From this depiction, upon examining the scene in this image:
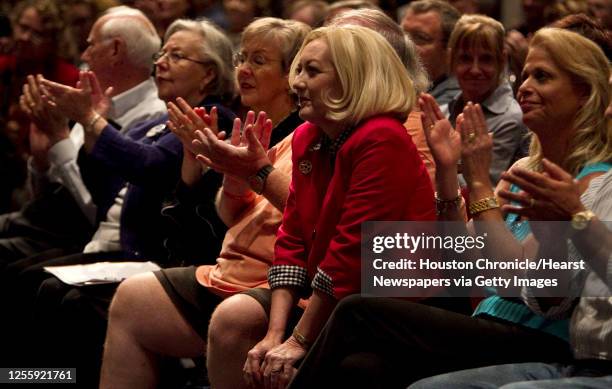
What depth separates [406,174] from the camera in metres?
2.81

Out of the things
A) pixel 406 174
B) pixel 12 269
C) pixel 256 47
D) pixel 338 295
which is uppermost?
pixel 256 47

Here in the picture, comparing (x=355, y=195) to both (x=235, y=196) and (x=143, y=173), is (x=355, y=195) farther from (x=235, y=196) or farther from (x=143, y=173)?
(x=143, y=173)

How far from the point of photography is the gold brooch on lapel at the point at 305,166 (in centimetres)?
300

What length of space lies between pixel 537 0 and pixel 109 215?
2.40 metres

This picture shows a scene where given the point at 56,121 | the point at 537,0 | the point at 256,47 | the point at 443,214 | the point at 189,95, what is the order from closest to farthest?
the point at 443,214 < the point at 256,47 < the point at 189,95 < the point at 56,121 < the point at 537,0

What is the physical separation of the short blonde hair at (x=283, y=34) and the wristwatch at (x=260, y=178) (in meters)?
0.64

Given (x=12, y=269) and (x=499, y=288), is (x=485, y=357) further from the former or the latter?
(x=12, y=269)

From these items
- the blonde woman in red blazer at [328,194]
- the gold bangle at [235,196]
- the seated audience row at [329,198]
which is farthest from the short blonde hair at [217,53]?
the blonde woman in red blazer at [328,194]

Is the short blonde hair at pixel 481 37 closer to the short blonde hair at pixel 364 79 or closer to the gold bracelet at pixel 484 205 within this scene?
the short blonde hair at pixel 364 79

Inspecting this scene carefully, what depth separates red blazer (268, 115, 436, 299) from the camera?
9.14ft

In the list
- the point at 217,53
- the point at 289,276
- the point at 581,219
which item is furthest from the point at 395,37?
the point at 217,53

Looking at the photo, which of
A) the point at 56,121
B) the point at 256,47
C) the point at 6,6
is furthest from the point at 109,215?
the point at 6,6

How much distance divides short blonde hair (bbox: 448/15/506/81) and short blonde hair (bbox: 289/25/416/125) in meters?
1.16

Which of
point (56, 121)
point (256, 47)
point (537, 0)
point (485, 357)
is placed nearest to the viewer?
point (485, 357)
